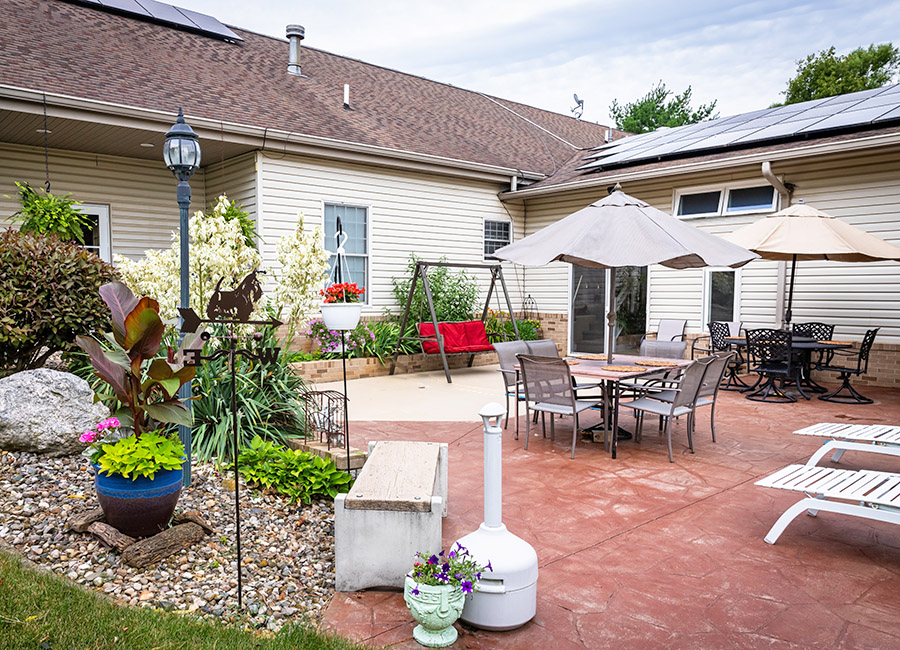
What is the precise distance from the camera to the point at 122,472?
3232mm

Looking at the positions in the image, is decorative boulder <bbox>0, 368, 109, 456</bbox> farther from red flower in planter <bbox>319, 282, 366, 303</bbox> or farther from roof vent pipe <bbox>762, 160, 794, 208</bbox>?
roof vent pipe <bbox>762, 160, 794, 208</bbox>

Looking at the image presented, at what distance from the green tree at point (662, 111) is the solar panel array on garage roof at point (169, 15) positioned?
27.5 metres

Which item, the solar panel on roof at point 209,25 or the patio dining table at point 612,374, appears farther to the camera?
the solar panel on roof at point 209,25

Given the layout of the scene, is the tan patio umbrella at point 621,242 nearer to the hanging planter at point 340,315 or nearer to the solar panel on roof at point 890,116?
the hanging planter at point 340,315

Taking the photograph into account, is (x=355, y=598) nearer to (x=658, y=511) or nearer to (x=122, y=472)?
(x=122, y=472)

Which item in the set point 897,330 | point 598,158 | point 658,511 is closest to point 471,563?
point 658,511

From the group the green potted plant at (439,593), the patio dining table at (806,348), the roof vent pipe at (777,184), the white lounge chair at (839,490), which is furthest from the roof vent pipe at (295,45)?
the green potted plant at (439,593)

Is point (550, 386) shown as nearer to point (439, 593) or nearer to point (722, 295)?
point (439, 593)

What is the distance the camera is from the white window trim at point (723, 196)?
33.0 ft

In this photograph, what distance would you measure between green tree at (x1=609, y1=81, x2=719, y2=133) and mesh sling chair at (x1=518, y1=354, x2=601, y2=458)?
3252cm

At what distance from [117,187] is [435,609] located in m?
9.81

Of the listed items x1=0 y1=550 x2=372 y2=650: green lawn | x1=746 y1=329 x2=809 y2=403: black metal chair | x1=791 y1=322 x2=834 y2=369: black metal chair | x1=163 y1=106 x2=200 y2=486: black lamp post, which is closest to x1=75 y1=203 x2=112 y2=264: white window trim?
x1=163 y1=106 x2=200 y2=486: black lamp post

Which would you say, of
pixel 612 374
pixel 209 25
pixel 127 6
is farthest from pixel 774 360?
pixel 127 6

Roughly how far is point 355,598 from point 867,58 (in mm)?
33554
